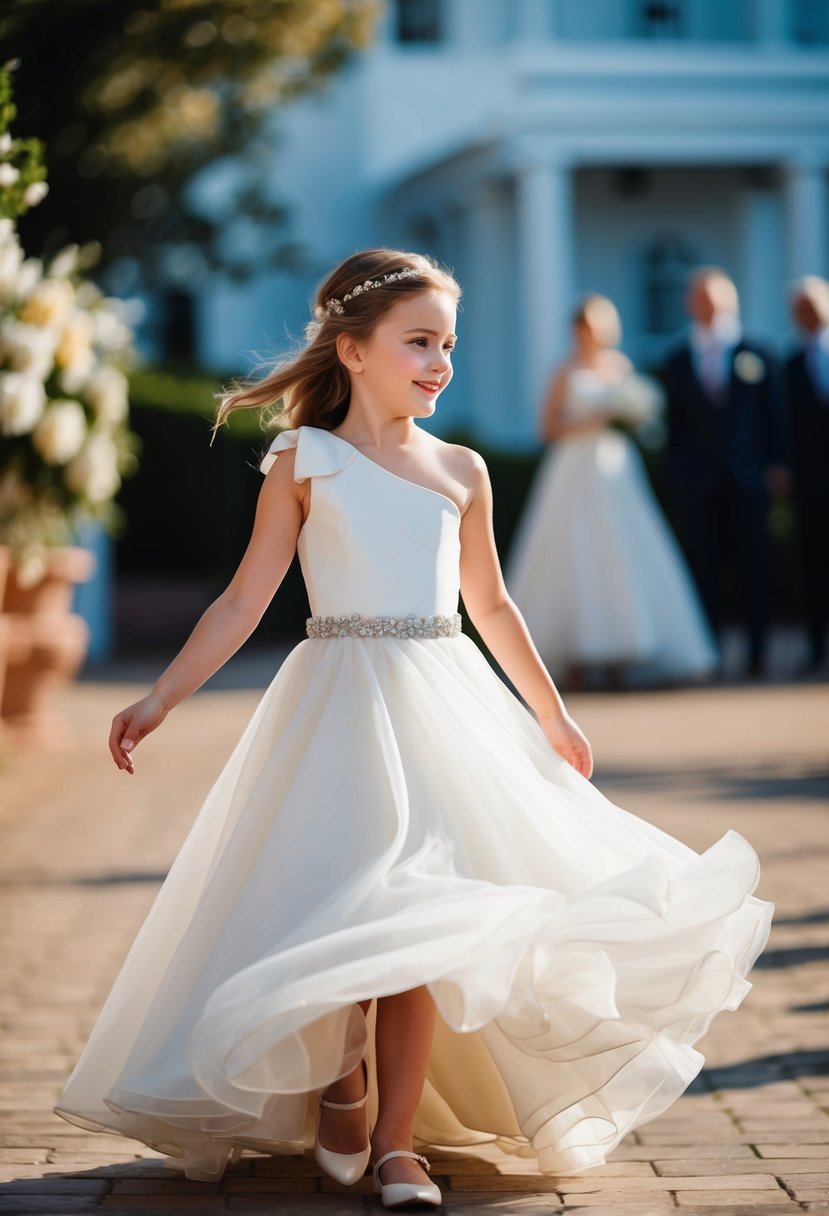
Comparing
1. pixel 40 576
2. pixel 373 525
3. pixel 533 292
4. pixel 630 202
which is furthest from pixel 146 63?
pixel 630 202

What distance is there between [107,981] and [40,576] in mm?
4573

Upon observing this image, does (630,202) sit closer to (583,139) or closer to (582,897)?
(583,139)

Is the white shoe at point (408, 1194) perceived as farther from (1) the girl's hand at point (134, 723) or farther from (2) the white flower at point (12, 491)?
(2) the white flower at point (12, 491)

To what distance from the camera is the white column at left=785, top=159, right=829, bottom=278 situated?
71.0 ft

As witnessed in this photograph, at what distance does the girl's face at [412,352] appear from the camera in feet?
11.4

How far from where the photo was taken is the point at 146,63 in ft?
42.8

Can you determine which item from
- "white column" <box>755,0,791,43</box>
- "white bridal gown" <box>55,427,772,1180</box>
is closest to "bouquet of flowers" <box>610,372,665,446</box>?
"white bridal gown" <box>55,427,772,1180</box>

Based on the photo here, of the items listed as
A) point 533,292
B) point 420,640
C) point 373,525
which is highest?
point 533,292

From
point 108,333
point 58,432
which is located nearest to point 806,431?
point 108,333

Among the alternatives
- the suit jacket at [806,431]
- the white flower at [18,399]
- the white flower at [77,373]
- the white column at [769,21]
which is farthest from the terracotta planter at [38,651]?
the white column at [769,21]

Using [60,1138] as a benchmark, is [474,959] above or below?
above

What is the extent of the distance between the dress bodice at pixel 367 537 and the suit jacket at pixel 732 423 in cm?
797

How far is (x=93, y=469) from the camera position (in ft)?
28.4

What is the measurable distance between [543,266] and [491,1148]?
58.9 feet
